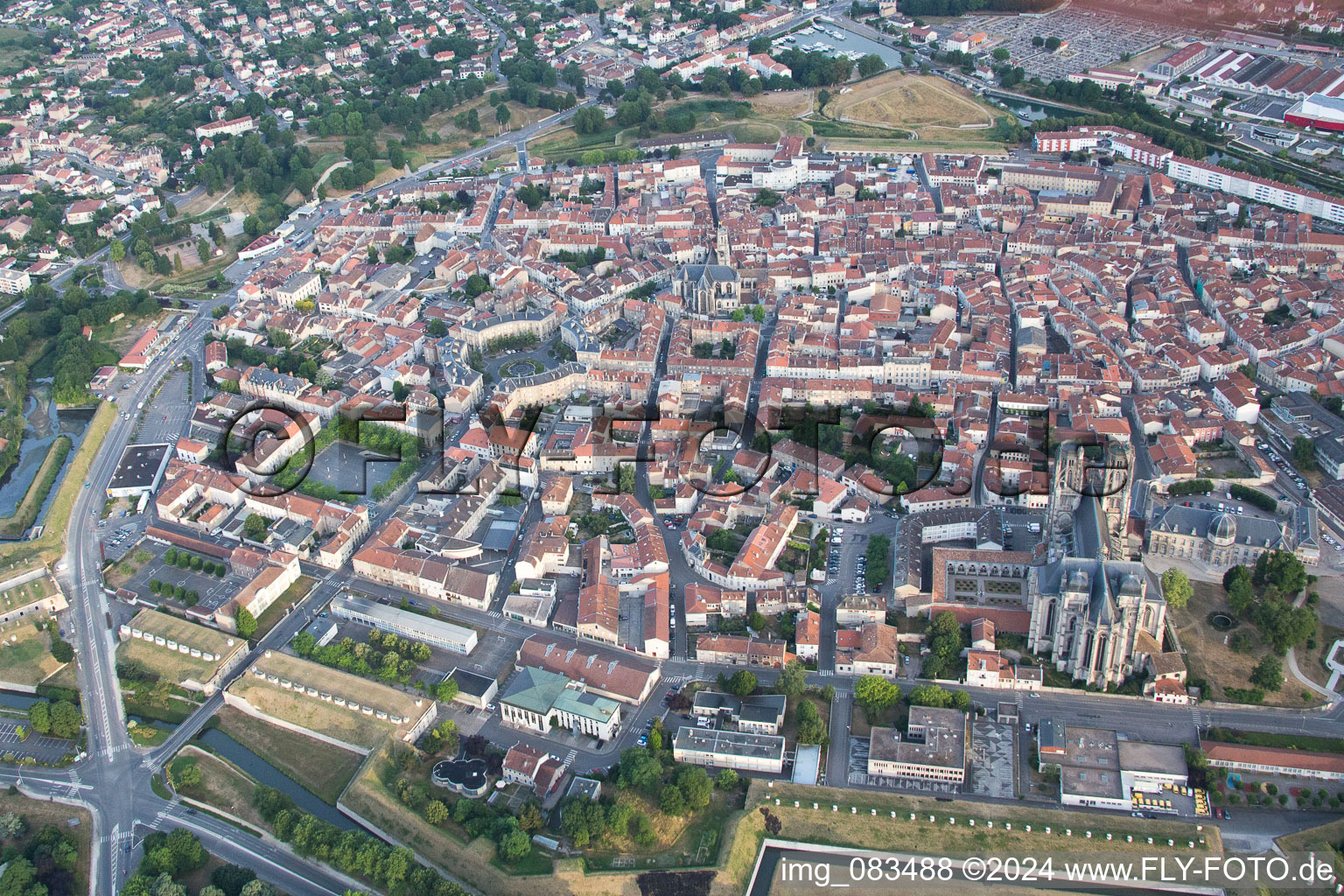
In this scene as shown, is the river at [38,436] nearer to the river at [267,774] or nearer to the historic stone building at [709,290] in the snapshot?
the river at [267,774]

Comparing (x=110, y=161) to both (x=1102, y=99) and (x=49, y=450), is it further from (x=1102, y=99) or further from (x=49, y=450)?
(x=1102, y=99)

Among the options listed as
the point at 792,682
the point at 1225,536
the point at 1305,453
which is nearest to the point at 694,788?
the point at 792,682

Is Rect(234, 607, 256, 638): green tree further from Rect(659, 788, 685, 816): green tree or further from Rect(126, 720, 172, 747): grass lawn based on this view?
Rect(659, 788, 685, 816): green tree

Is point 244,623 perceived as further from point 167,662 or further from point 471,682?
point 471,682

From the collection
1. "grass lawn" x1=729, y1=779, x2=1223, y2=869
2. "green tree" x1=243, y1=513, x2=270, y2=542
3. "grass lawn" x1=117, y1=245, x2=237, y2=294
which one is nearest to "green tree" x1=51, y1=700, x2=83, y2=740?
"green tree" x1=243, y1=513, x2=270, y2=542

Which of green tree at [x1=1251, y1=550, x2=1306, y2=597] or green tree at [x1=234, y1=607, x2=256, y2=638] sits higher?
green tree at [x1=1251, y1=550, x2=1306, y2=597]

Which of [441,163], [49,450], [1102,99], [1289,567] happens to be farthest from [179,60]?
[1289,567]

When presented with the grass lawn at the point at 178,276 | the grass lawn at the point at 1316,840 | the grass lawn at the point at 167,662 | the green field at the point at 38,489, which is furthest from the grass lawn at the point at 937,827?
the grass lawn at the point at 178,276
